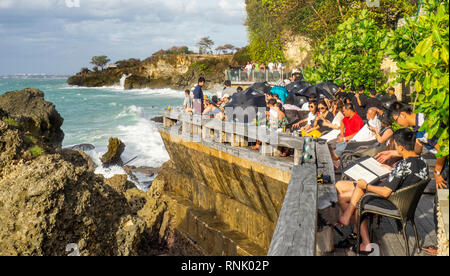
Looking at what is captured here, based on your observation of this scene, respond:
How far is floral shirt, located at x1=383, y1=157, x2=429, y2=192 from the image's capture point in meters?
4.10

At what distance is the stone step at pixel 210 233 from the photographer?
869 centimetres

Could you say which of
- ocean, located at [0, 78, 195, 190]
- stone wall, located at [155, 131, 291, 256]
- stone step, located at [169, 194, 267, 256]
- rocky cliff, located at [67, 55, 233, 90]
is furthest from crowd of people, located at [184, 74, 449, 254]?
rocky cliff, located at [67, 55, 233, 90]

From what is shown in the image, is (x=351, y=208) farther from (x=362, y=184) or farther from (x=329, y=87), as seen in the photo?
(x=329, y=87)

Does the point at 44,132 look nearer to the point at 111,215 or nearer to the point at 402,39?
the point at 111,215

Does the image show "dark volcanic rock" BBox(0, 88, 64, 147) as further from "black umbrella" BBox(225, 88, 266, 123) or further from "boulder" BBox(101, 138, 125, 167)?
"black umbrella" BBox(225, 88, 266, 123)

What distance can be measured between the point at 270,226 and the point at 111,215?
3.61 meters

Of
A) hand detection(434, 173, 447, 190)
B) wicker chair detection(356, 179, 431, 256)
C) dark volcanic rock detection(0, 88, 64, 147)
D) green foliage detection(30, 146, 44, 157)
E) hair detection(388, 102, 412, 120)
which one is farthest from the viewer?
dark volcanic rock detection(0, 88, 64, 147)

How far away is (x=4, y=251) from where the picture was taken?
16.1 ft

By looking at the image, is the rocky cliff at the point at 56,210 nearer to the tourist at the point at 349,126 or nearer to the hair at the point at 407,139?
the hair at the point at 407,139

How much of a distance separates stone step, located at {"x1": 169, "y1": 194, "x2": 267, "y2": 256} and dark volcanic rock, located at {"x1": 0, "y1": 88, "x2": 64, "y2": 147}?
9248mm

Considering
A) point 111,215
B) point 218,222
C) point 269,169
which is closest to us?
point 111,215

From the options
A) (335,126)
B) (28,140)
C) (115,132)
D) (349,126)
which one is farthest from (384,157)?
(115,132)

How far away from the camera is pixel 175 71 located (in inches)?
3369
